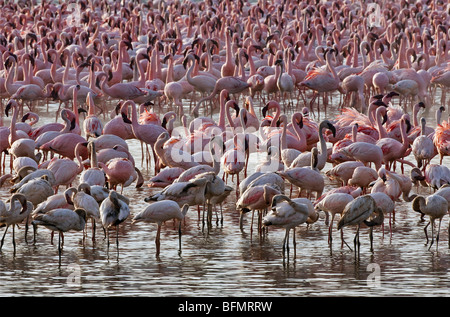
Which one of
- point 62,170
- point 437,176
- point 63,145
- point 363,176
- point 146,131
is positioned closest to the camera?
point 437,176

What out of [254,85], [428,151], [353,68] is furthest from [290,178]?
[353,68]

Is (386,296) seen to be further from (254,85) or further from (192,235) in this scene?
(254,85)

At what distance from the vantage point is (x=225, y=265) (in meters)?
8.44

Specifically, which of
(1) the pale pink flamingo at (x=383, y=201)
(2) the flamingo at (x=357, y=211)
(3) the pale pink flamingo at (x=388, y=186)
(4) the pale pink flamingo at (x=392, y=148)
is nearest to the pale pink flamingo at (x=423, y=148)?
(4) the pale pink flamingo at (x=392, y=148)

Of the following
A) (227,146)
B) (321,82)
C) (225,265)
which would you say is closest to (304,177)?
(225,265)

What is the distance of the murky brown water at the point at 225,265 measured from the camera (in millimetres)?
7629

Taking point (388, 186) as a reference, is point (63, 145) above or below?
above

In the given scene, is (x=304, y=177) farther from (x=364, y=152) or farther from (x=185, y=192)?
(x=364, y=152)

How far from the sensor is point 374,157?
37.1 ft

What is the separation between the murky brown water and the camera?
25.0 feet

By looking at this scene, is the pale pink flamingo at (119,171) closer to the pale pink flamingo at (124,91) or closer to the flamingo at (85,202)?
the flamingo at (85,202)

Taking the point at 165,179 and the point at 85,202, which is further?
the point at 165,179

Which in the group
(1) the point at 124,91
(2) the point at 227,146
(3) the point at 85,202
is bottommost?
(3) the point at 85,202

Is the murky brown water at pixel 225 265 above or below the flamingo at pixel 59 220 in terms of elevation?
below
